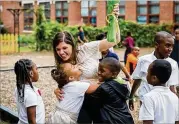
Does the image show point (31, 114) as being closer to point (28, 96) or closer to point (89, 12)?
point (28, 96)

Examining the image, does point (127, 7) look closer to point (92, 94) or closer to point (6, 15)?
point (6, 15)

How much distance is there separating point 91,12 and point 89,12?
0.15 meters

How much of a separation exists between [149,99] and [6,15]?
115 feet

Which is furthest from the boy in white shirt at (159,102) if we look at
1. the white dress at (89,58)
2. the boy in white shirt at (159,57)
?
the boy in white shirt at (159,57)

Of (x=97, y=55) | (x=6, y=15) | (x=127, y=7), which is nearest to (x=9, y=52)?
(x=127, y=7)

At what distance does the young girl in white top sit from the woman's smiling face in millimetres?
247

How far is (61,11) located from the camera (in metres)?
32.1

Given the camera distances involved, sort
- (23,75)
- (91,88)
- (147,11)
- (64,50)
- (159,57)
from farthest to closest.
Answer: (147,11), (159,57), (23,75), (64,50), (91,88)

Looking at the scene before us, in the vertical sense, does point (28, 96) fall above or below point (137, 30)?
below

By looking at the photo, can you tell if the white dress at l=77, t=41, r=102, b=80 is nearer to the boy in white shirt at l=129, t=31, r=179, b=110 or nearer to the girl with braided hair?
the girl with braided hair

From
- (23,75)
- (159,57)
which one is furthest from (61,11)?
(23,75)

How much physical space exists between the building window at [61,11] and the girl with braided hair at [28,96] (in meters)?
28.2

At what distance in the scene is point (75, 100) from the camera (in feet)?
10.7

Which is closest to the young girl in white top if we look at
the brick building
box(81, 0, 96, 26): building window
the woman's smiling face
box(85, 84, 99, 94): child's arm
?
box(85, 84, 99, 94): child's arm
